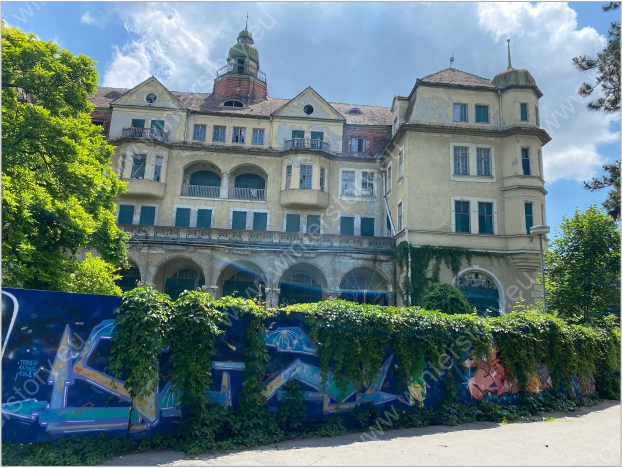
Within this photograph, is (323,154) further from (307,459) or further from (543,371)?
(307,459)

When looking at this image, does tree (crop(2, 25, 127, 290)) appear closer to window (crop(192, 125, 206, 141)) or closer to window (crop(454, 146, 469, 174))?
window (crop(192, 125, 206, 141))

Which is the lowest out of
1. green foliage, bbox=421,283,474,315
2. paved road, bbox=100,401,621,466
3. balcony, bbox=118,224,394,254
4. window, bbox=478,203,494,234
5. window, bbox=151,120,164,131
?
paved road, bbox=100,401,621,466

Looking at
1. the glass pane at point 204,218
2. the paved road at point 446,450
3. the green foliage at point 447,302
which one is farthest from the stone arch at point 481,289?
the glass pane at point 204,218

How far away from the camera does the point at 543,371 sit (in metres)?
12.9

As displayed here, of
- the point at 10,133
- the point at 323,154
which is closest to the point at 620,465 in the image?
the point at 10,133

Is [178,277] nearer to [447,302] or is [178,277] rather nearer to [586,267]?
[447,302]

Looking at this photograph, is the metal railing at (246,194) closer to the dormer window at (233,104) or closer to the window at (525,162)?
the dormer window at (233,104)

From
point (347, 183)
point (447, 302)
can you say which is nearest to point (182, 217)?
point (347, 183)

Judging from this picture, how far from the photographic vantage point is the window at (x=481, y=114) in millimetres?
26484

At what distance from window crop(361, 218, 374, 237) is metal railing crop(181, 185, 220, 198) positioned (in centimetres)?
1098

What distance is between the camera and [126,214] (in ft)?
97.3

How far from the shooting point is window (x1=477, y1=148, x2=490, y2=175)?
25891mm

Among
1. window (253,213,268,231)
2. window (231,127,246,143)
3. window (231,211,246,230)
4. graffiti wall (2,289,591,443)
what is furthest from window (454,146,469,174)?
graffiti wall (2,289,591,443)

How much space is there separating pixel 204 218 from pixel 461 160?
709 inches
